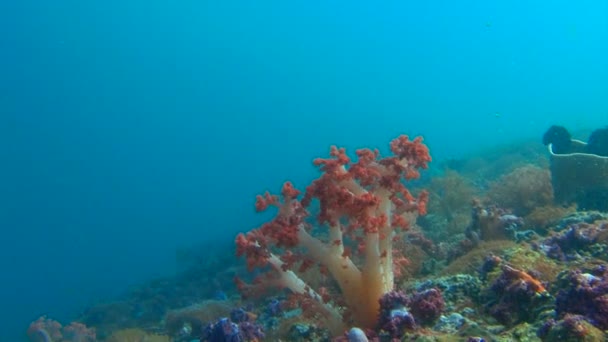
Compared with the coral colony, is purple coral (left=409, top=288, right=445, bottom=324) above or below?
below

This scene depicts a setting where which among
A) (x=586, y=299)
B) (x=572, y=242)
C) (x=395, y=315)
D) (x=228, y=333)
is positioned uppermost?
(x=228, y=333)

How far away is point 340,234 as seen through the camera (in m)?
5.31

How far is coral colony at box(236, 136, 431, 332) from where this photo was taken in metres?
5.07

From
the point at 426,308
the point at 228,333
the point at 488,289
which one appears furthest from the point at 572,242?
the point at 228,333

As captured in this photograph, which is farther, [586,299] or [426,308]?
[426,308]

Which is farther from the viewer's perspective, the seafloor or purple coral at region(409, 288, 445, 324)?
purple coral at region(409, 288, 445, 324)

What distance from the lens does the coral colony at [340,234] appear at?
5070 mm

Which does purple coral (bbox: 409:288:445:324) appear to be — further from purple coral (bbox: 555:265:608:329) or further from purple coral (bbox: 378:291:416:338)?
purple coral (bbox: 555:265:608:329)

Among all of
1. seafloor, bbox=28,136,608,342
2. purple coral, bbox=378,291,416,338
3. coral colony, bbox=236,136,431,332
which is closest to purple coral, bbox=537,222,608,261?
seafloor, bbox=28,136,608,342

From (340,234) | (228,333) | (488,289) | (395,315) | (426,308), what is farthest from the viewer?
(228,333)

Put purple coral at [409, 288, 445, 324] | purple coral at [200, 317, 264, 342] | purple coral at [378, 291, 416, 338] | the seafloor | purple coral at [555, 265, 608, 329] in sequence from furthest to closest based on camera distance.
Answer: purple coral at [200, 317, 264, 342] < purple coral at [409, 288, 445, 324] < purple coral at [378, 291, 416, 338] < the seafloor < purple coral at [555, 265, 608, 329]

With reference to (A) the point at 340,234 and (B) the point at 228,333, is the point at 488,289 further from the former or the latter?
(B) the point at 228,333

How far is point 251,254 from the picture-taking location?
5172mm

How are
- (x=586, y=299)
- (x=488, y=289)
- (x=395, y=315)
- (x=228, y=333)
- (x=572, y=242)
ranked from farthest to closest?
(x=572, y=242)
(x=228, y=333)
(x=488, y=289)
(x=395, y=315)
(x=586, y=299)
